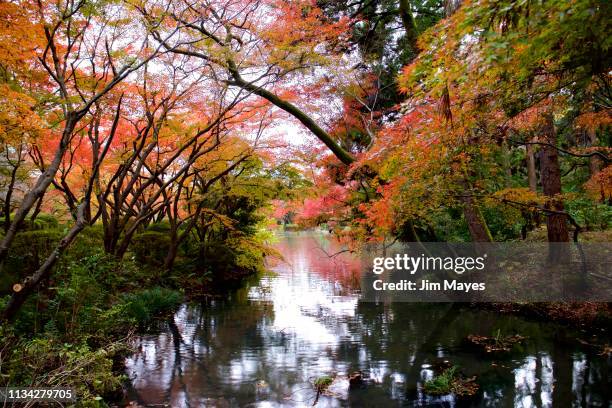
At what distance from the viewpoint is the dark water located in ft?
19.9

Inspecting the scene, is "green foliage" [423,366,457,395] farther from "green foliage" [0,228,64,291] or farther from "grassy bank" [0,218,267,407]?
"green foliage" [0,228,64,291]

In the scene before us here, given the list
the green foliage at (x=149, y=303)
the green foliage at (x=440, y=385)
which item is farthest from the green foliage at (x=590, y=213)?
the green foliage at (x=149, y=303)

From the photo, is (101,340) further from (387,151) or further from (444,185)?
(444,185)

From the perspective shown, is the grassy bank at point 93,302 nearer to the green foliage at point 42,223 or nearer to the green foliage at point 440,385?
the green foliage at point 42,223

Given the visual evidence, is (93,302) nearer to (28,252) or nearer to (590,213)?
(28,252)

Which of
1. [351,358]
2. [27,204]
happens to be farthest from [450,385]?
[27,204]

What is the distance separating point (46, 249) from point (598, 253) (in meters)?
14.0

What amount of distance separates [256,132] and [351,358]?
8505 mm

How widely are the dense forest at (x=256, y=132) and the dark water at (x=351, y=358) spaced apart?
107 cm

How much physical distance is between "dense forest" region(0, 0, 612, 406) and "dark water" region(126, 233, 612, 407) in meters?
1.07

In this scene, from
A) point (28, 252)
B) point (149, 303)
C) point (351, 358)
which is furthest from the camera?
point (149, 303)

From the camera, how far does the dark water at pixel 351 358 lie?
6078mm

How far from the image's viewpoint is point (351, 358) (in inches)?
307

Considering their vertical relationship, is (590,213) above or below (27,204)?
above
